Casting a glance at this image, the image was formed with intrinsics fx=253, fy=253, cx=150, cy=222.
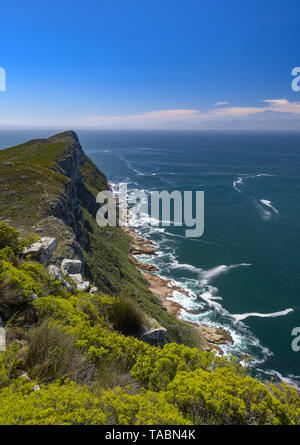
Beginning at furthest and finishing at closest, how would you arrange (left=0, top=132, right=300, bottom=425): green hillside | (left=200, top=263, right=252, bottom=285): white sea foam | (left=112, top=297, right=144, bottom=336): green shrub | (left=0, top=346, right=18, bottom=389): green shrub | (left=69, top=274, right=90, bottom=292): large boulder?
(left=200, top=263, right=252, bottom=285): white sea foam < (left=69, top=274, right=90, bottom=292): large boulder < (left=112, top=297, right=144, bottom=336): green shrub < (left=0, top=346, right=18, bottom=389): green shrub < (left=0, top=132, right=300, bottom=425): green hillside

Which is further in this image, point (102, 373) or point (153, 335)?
point (153, 335)

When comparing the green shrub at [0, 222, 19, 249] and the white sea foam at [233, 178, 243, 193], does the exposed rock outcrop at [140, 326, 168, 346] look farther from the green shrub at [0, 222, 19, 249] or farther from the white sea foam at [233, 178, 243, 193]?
the white sea foam at [233, 178, 243, 193]

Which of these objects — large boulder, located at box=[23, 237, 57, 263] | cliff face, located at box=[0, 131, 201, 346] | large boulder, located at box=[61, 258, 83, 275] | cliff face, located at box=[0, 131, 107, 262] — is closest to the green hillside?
large boulder, located at box=[23, 237, 57, 263]

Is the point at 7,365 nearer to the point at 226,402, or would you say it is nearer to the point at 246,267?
the point at 226,402

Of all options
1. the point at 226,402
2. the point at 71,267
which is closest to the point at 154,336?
the point at 226,402

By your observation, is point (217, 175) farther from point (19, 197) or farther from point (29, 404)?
point (29, 404)

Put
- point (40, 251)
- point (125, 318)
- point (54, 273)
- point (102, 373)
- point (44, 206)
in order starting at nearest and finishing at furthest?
1. point (102, 373)
2. point (125, 318)
3. point (54, 273)
4. point (40, 251)
5. point (44, 206)

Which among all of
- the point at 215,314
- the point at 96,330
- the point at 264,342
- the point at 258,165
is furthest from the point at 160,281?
the point at 258,165

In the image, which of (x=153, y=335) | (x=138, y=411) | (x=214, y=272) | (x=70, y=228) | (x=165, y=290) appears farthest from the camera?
(x=214, y=272)

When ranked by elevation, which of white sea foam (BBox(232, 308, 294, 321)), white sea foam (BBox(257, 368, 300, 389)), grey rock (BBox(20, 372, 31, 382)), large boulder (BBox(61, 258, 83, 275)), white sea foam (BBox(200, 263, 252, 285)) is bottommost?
white sea foam (BBox(257, 368, 300, 389))
